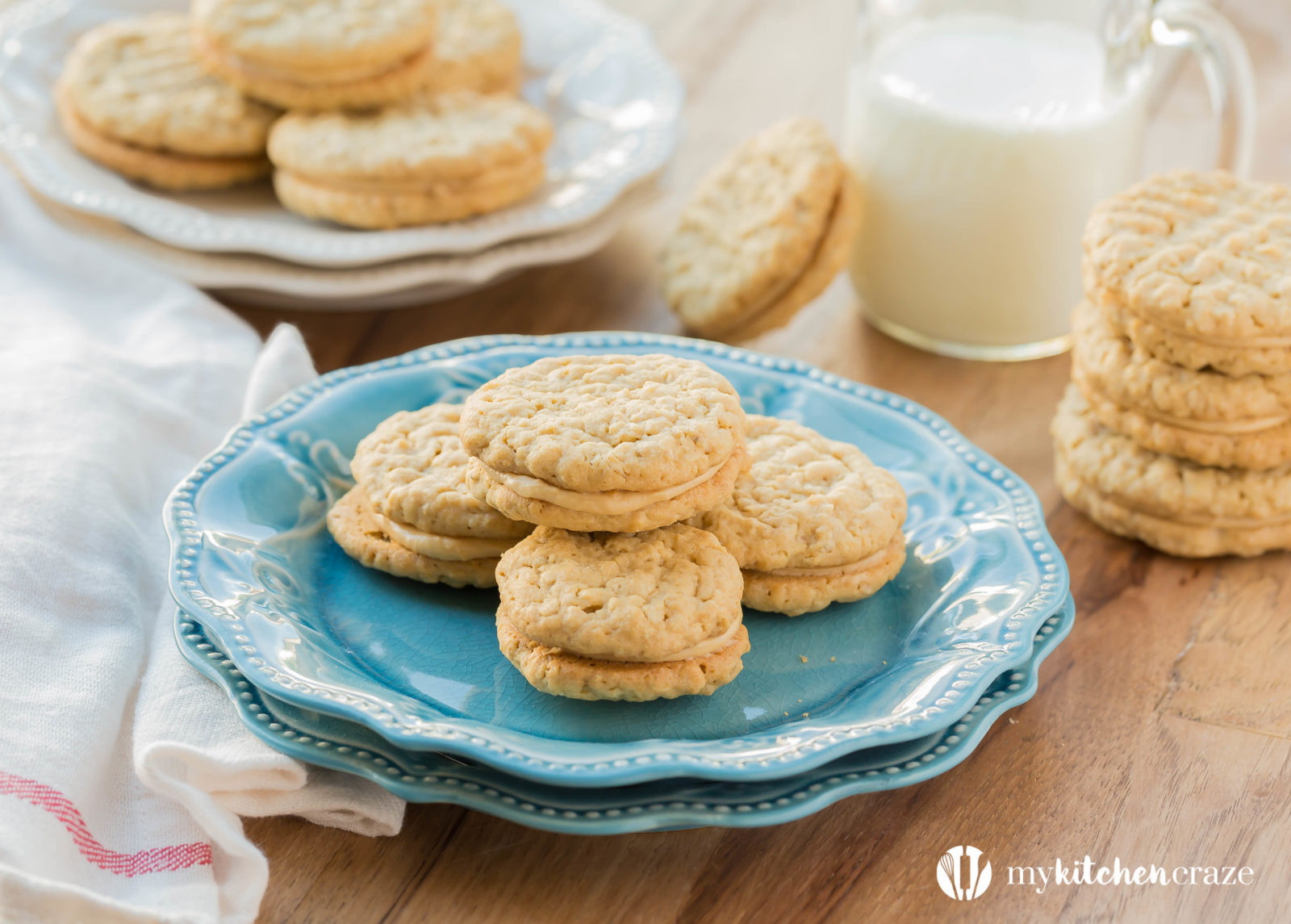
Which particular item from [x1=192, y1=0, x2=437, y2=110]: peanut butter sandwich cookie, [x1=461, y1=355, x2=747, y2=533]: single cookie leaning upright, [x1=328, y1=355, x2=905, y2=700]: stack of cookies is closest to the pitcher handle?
[x1=328, y1=355, x2=905, y2=700]: stack of cookies

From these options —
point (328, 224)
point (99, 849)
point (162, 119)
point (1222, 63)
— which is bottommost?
point (99, 849)

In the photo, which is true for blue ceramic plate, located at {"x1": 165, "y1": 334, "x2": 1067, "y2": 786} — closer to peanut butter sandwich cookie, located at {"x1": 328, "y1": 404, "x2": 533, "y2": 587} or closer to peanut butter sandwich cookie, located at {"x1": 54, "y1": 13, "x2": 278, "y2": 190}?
peanut butter sandwich cookie, located at {"x1": 328, "y1": 404, "x2": 533, "y2": 587}

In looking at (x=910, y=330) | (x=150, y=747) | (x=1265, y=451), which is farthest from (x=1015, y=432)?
(x=150, y=747)

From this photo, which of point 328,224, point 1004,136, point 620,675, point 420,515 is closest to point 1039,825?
point 620,675

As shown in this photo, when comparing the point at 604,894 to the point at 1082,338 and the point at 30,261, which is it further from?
the point at 30,261

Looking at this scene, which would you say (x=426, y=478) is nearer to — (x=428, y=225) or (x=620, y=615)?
(x=620, y=615)

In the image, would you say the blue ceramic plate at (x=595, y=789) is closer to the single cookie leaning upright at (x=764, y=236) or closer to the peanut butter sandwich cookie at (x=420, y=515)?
the peanut butter sandwich cookie at (x=420, y=515)
